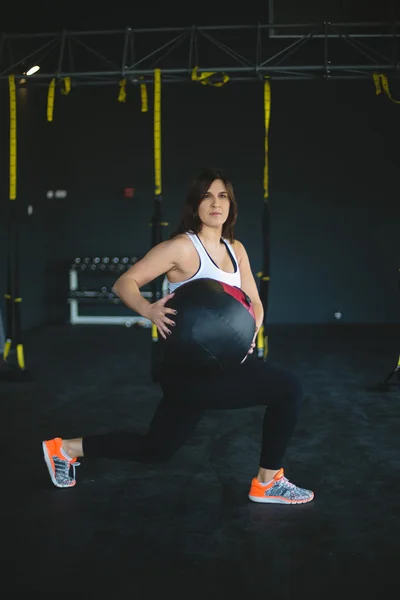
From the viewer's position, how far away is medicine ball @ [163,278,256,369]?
2.22m

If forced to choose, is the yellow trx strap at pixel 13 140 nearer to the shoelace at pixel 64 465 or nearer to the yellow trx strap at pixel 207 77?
the yellow trx strap at pixel 207 77

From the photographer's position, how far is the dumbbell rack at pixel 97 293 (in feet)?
25.8

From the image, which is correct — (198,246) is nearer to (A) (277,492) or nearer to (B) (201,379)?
(B) (201,379)

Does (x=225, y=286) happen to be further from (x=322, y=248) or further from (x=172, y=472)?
(x=322, y=248)

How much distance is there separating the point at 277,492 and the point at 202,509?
291mm

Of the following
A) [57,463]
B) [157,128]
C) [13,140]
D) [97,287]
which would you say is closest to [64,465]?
[57,463]

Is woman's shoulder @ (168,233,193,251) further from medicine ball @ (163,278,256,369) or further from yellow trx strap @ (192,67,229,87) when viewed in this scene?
yellow trx strap @ (192,67,229,87)

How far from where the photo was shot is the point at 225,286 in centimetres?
231

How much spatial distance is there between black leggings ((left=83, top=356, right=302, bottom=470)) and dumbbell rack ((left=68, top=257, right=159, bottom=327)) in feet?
17.4

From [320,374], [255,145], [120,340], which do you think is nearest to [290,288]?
[255,145]

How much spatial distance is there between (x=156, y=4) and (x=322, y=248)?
129 inches

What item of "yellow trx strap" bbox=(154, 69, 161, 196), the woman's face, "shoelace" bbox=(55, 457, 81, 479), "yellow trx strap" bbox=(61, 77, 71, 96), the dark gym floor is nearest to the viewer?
the dark gym floor

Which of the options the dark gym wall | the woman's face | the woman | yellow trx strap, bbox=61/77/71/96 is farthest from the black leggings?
the dark gym wall

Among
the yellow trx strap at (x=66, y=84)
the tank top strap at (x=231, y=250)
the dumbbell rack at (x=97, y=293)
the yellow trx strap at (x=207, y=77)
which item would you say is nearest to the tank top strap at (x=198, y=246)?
the tank top strap at (x=231, y=250)
